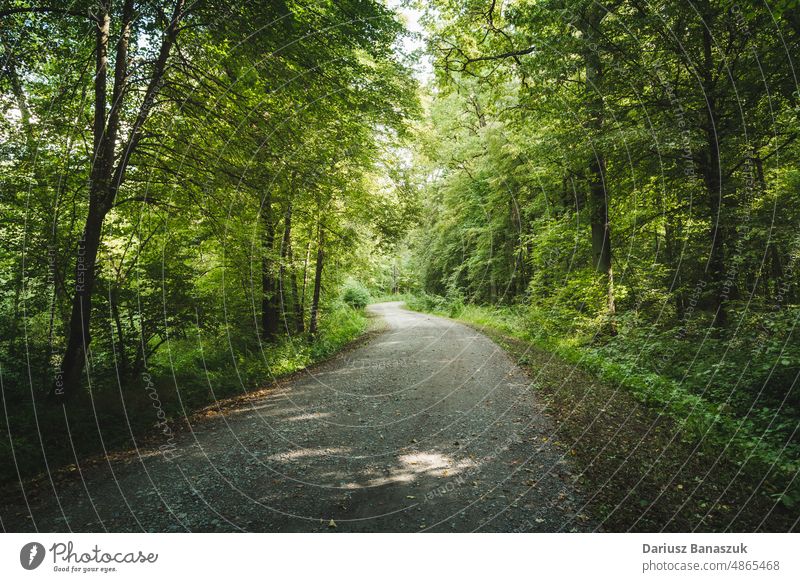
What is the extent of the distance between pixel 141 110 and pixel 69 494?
5.93 metres

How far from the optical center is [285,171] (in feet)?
23.9

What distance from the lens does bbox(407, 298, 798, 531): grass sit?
130 inches

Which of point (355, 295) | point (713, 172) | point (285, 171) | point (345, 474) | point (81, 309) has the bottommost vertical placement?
point (345, 474)

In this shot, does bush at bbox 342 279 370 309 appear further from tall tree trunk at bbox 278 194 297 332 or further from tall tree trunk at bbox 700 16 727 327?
tall tree trunk at bbox 700 16 727 327

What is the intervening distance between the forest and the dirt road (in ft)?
3.51

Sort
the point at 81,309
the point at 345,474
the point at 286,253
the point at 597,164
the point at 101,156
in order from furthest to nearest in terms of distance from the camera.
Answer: the point at 286,253 < the point at 597,164 < the point at 81,309 < the point at 101,156 < the point at 345,474

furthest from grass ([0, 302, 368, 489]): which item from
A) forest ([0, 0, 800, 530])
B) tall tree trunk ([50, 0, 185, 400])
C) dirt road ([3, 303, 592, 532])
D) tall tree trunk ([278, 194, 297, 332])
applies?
tall tree trunk ([278, 194, 297, 332])

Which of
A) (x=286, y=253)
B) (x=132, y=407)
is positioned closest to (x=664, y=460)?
(x=132, y=407)

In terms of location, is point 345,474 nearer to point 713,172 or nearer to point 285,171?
point 285,171

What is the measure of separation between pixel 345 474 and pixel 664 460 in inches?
157

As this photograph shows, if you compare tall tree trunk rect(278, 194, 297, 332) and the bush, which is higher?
tall tree trunk rect(278, 194, 297, 332)

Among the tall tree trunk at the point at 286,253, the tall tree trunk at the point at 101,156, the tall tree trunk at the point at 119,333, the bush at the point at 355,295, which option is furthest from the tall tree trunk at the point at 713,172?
the bush at the point at 355,295

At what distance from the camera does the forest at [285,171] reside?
533 centimetres

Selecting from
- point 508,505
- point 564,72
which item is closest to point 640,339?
point 564,72
